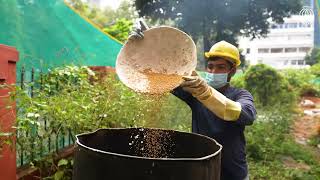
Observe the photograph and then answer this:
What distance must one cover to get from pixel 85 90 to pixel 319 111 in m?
10.2

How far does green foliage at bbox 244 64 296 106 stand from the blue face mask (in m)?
6.60

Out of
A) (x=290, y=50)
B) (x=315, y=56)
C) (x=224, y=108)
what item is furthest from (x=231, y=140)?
(x=290, y=50)

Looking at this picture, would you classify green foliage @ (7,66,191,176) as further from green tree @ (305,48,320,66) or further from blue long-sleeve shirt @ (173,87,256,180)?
green tree @ (305,48,320,66)

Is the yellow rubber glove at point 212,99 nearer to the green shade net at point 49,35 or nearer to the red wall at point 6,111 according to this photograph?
the red wall at point 6,111

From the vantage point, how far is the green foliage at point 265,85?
895cm

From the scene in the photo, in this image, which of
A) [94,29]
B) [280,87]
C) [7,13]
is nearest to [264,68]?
[280,87]

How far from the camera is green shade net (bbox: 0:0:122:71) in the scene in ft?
11.3

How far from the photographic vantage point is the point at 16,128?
2.45m

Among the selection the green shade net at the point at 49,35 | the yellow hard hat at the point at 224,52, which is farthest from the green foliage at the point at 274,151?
the yellow hard hat at the point at 224,52

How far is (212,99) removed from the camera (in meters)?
2.02

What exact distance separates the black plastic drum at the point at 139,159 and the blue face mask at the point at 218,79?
52 centimetres

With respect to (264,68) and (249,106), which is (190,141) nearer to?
(249,106)

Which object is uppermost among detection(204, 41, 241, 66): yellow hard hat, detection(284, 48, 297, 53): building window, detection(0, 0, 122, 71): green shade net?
detection(284, 48, 297, 53): building window

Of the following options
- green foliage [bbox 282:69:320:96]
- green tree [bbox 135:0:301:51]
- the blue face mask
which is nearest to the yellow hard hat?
the blue face mask
